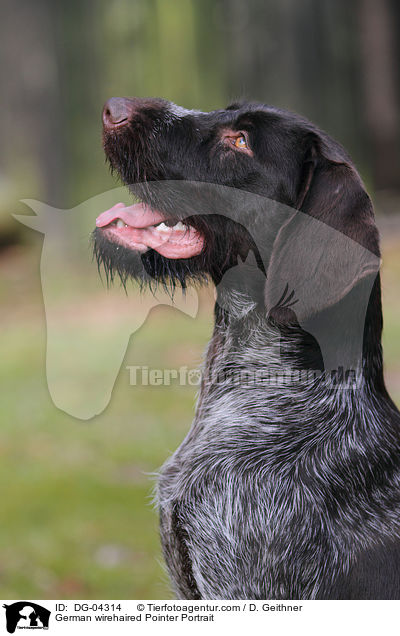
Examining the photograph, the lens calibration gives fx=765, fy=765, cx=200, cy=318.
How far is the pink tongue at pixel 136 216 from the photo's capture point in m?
3.08

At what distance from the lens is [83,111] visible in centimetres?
1304

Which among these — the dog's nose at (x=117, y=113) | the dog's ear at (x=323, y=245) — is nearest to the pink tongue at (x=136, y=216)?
the dog's nose at (x=117, y=113)

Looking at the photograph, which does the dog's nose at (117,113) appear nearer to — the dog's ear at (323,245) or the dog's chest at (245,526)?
the dog's ear at (323,245)

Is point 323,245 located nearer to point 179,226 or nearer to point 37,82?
point 179,226

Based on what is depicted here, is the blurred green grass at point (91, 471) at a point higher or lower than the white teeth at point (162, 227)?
lower

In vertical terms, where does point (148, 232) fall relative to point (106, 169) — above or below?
above

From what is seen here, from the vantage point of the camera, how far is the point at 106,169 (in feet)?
31.8

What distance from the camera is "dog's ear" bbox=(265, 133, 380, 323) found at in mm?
2555

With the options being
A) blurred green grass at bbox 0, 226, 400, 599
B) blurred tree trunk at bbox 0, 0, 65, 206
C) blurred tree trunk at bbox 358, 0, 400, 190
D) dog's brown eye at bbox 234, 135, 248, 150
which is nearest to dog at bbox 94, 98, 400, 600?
dog's brown eye at bbox 234, 135, 248, 150

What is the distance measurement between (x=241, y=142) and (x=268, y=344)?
0.79m

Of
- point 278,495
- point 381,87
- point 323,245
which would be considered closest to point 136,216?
point 323,245

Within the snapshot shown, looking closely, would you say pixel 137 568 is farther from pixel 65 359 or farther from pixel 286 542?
pixel 65 359
